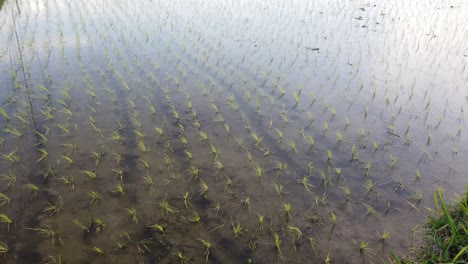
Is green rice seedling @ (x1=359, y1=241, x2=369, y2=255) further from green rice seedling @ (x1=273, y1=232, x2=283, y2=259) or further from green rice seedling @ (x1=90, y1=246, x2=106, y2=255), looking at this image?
green rice seedling @ (x1=90, y1=246, x2=106, y2=255)

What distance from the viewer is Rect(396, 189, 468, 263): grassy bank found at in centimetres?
216

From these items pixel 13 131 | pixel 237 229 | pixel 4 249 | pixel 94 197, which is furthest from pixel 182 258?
pixel 13 131

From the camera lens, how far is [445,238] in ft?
8.31

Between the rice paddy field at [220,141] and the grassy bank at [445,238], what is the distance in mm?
296

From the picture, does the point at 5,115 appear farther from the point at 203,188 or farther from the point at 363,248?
the point at 363,248

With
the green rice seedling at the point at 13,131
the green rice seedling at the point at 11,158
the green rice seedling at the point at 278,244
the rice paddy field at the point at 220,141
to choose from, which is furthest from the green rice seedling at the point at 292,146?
the green rice seedling at the point at 13,131

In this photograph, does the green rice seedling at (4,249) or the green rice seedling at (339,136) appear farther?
the green rice seedling at (339,136)

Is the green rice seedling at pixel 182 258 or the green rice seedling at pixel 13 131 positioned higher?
the green rice seedling at pixel 13 131

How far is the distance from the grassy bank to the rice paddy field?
0.97ft

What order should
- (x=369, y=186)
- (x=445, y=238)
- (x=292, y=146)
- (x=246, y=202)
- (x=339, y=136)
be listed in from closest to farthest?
(x=445, y=238) → (x=246, y=202) → (x=369, y=186) → (x=292, y=146) → (x=339, y=136)

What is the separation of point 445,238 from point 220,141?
264cm

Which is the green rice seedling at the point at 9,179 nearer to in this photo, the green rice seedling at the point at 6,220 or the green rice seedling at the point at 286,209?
the green rice seedling at the point at 6,220

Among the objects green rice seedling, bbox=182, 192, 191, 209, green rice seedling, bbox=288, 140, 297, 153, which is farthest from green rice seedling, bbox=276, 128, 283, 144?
green rice seedling, bbox=182, 192, 191, 209

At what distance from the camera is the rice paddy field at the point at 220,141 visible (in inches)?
115
